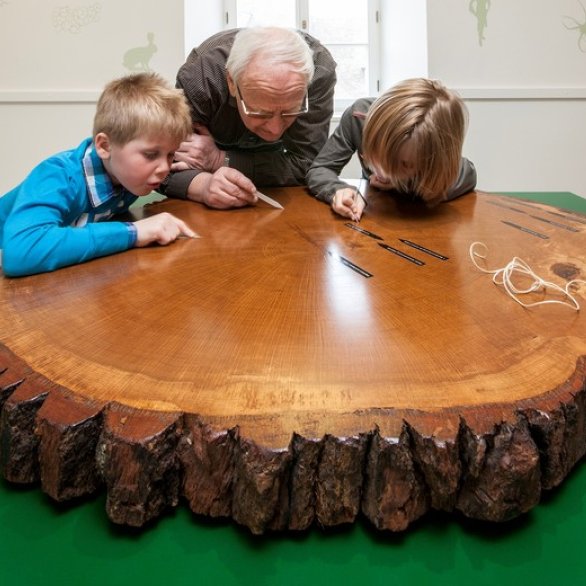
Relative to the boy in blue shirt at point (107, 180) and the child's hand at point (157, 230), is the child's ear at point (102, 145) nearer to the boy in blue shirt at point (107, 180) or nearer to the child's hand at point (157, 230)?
the boy in blue shirt at point (107, 180)

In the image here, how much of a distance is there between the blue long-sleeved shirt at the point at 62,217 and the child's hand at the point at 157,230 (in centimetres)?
2

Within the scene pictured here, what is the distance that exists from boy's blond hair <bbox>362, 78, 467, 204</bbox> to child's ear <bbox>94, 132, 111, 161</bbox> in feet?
2.04

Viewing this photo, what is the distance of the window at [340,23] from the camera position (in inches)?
136

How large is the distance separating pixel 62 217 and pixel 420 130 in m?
0.83

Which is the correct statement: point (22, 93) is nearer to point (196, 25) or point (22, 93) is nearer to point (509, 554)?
point (196, 25)

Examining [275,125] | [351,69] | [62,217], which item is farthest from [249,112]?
[351,69]

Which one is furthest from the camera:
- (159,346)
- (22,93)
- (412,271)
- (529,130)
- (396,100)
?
(529,130)

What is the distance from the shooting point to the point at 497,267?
45.6 inches

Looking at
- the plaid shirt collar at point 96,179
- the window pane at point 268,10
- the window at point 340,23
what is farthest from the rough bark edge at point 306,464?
the window pane at point 268,10

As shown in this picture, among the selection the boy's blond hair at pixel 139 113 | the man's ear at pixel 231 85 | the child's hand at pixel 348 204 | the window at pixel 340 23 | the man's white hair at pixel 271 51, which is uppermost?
the window at pixel 340 23

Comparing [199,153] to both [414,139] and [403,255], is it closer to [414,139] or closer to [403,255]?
[414,139]

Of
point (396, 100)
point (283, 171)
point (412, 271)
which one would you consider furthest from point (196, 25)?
point (412, 271)

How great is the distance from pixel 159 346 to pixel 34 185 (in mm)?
591

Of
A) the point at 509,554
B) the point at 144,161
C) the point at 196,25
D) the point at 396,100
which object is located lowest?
the point at 509,554
